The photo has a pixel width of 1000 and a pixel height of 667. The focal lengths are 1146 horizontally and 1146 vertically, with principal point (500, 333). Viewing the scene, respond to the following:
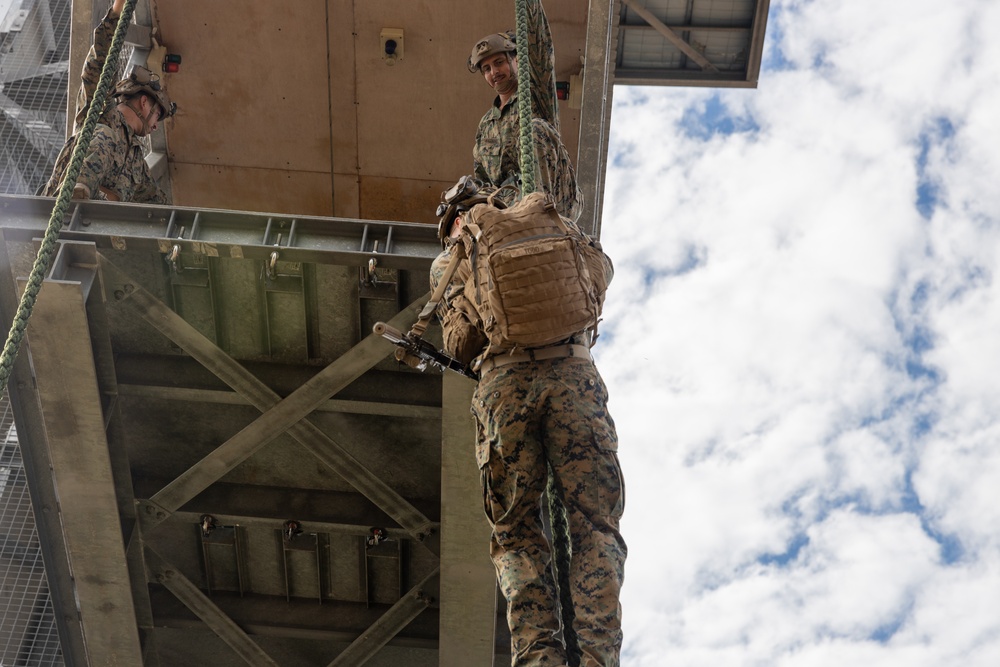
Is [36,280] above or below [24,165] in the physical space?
below

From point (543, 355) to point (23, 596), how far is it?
6.82m

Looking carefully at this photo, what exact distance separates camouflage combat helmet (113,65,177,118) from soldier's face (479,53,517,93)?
324 centimetres

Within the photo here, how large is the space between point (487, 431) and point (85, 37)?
623 cm

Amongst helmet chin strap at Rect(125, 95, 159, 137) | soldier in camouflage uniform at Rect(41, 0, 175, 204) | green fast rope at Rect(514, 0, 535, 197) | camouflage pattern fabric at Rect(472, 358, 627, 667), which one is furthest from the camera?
helmet chin strap at Rect(125, 95, 159, 137)

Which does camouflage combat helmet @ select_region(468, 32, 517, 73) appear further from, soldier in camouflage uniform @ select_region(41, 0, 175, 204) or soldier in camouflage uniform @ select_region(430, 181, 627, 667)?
soldier in camouflage uniform @ select_region(41, 0, 175, 204)

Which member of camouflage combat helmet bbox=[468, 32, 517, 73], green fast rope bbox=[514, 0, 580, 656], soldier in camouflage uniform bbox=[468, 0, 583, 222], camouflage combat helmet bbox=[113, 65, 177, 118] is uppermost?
camouflage combat helmet bbox=[113, 65, 177, 118]

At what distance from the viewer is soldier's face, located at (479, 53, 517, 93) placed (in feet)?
27.1

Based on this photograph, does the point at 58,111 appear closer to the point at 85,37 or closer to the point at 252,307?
the point at 85,37

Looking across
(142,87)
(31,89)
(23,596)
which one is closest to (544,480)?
(142,87)

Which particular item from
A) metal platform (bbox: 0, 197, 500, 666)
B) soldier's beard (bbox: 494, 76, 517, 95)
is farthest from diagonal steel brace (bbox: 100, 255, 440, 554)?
soldier's beard (bbox: 494, 76, 517, 95)

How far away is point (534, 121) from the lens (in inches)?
307

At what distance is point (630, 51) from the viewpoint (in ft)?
49.2

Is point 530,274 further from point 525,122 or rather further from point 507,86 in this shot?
point 507,86

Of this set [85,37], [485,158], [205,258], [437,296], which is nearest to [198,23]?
[85,37]
